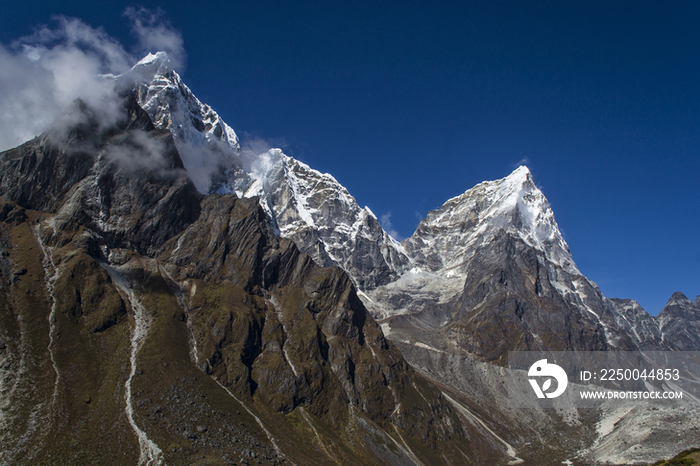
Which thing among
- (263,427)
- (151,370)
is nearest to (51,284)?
(151,370)

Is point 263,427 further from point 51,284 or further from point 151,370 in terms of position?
point 51,284

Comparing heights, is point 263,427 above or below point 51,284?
below

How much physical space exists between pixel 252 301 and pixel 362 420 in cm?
6943

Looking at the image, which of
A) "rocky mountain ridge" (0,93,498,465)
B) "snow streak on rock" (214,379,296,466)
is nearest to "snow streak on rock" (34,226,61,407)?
"rocky mountain ridge" (0,93,498,465)

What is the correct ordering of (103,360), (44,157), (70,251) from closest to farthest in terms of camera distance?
(103,360) < (70,251) < (44,157)

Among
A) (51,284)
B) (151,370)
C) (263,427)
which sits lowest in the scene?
(263,427)

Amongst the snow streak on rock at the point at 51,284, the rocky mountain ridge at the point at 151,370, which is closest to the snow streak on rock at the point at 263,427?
the rocky mountain ridge at the point at 151,370

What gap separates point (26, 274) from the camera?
5955 inches

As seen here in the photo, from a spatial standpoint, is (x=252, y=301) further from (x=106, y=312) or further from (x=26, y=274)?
(x=26, y=274)

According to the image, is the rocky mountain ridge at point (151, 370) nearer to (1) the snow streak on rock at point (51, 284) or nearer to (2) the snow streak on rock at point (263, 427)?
(1) the snow streak on rock at point (51, 284)

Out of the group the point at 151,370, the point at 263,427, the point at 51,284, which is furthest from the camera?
the point at 51,284

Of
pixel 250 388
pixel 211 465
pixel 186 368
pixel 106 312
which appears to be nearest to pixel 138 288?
pixel 106 312

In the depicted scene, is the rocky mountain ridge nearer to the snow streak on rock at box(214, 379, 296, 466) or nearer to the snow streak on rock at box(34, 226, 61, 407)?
the snow streak on rock at box(34, 226, 61, 407)

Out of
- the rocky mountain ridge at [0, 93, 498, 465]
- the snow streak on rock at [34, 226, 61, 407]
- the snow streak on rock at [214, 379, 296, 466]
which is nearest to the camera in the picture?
the rocky mountain ridge at [0, 93, 498, 465]
